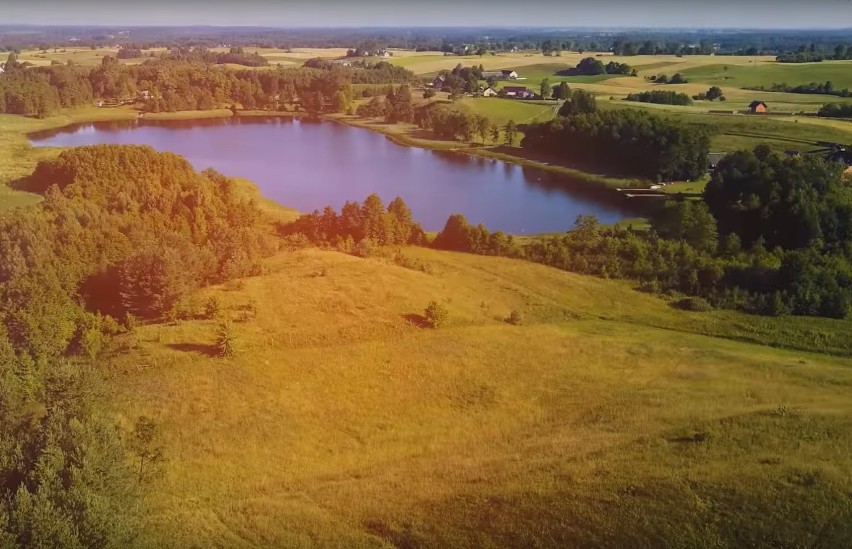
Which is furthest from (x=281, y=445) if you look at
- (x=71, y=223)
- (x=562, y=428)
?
(x=71, y=223)

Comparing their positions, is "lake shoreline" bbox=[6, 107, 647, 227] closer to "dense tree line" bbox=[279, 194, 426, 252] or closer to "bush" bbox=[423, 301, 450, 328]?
"dense tree line" bbox=[279, 194, 426, 252]

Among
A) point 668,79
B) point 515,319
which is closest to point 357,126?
point 668,79

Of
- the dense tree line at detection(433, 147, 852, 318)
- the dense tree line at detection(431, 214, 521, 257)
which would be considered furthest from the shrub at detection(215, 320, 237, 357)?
the dense tree line at detection(433, 147, 852, 318)

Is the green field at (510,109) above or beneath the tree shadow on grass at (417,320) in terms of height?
above

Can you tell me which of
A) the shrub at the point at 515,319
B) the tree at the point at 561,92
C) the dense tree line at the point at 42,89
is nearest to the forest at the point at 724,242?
the shrub at the point at 515,319

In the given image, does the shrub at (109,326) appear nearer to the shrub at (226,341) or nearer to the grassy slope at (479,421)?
the grassy slope at (479,421)

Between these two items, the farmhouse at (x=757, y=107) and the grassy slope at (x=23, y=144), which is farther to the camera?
the farmhouse at (x=757, y=107)
